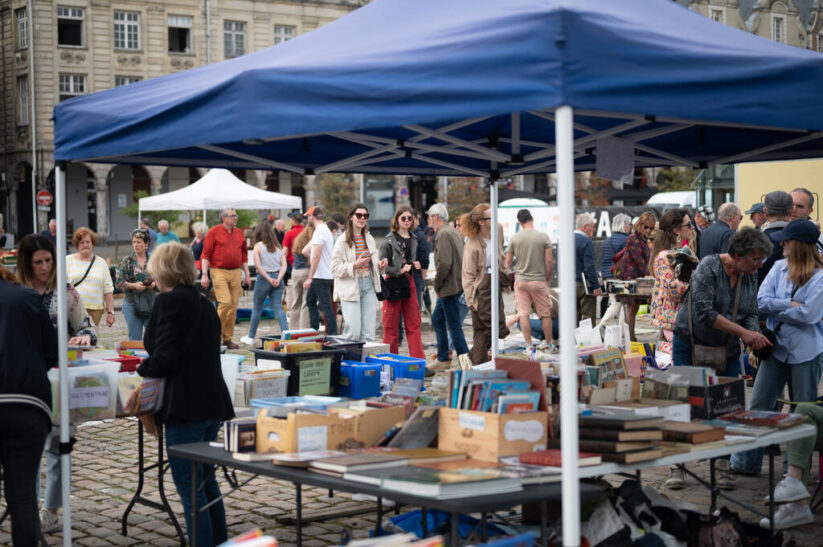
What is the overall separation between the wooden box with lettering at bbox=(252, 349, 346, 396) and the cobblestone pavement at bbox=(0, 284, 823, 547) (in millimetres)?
755

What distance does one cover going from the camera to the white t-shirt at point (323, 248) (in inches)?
502

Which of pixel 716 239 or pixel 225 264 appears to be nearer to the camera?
pixel 716 239

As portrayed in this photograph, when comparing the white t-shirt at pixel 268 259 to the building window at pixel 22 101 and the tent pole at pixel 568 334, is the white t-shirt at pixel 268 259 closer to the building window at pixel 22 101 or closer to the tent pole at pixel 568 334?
the tent pole at pixel 568 334

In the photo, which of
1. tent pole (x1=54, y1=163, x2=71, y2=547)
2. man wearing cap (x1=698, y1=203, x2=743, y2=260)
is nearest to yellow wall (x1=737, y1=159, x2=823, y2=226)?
man wearing cap (x1=698, y1=203, x2=743, y2=260)

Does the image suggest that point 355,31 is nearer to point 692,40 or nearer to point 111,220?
point 692,40

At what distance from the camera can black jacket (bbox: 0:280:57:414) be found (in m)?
4.86

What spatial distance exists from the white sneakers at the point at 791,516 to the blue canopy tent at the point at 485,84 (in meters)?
2.45

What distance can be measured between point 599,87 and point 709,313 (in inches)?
127

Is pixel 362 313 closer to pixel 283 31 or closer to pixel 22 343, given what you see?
pixel 22 343

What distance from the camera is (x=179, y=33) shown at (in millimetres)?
56906

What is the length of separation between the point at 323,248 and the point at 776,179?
7.88 m

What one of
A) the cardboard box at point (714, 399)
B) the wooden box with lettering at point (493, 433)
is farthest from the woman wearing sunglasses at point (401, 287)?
the wooden box with lettering at point (493, 433)

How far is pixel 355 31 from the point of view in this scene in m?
4.80

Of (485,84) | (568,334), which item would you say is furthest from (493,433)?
(485,84)
